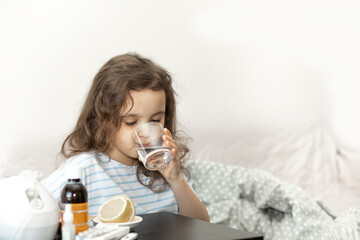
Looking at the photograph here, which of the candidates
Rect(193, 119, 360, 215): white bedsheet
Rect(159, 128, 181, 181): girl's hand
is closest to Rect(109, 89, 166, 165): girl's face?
Rect(159, 128, 181, 181): girl's hand

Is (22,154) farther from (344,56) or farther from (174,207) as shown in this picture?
(344,56)

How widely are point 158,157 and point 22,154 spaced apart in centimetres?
96

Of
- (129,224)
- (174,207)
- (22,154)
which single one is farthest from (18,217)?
(22,154)

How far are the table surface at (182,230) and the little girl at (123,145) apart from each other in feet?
0.57

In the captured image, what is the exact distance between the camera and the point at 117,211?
91cm

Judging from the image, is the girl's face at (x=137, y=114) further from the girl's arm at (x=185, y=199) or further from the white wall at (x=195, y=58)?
the white wall at (x=195, y=58)

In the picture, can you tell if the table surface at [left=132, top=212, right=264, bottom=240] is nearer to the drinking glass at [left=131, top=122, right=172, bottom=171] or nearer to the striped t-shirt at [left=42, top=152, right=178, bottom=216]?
the drinking glass at [left=131, top=122, right=172, bottom=171]

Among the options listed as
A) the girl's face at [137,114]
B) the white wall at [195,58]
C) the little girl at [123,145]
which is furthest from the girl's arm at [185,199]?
the white wall at [195,58]

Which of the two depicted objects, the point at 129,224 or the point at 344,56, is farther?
the point at 344,56

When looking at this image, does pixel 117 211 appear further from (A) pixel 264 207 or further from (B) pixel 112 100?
(A) pixel 264 207

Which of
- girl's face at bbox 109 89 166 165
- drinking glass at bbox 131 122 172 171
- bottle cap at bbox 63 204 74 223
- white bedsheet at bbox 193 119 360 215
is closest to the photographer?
bottle cap at bbox 63 204 74 223

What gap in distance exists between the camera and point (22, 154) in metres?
1.83

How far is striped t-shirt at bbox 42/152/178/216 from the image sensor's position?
Result: 1238mm

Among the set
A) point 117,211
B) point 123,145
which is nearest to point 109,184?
point 123,145
